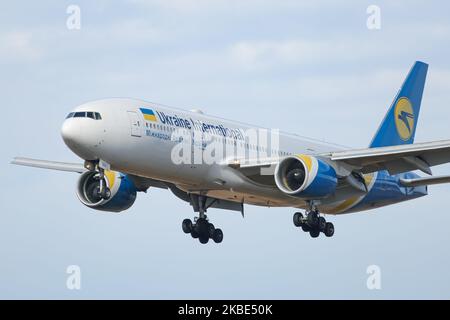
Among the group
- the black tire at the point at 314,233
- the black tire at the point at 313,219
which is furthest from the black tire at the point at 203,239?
the black tire at the point at 313,219

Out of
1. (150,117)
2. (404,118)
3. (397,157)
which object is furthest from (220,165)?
(404,118)

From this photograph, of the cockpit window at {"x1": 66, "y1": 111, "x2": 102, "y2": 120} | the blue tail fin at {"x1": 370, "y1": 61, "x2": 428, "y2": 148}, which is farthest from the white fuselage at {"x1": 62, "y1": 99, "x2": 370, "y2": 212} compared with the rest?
the blue tail fin at {"x1": 370, "y1": 61, "x2": 428, "y2": 148}

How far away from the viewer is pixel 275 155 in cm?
5581

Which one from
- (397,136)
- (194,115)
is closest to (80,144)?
(194,115)

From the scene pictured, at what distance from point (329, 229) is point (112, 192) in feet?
34.3

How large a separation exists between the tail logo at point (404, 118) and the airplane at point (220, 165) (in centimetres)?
343

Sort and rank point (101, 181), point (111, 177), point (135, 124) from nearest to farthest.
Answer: point (135, 124) < point (101, 181) < point (111, 177)

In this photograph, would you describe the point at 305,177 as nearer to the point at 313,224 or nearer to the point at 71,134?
the point at 313,224

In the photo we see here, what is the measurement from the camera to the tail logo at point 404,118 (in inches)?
2496

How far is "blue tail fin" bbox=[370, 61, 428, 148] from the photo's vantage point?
203 feet

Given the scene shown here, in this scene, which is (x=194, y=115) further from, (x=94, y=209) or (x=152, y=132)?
(x=94, y=209)

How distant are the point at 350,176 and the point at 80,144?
44.6ft

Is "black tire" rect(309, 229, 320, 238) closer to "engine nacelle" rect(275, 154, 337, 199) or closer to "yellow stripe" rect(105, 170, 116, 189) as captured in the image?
"engine nacelle" rect(275, 154, 337, 199)

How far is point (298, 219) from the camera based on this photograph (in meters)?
55.5
